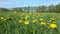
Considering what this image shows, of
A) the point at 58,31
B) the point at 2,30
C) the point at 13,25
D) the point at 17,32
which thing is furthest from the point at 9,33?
the point at 58,31

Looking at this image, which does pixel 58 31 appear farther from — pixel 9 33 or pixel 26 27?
pixel 9 33

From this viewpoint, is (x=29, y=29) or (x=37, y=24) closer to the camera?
(x=29, y=29)

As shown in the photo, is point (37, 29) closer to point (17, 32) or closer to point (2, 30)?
point (17, 32)

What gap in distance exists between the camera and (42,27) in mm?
2393

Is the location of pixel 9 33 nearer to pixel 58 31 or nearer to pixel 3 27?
pixel 3 27

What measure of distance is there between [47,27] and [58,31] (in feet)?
0.67

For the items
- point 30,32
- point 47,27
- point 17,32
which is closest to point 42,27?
point 47,27

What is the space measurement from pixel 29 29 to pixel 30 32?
10 centimetres

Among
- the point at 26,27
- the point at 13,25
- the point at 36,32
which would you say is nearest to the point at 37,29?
the point at 36,32

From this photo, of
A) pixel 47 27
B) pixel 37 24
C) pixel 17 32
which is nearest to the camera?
pixel 17 32

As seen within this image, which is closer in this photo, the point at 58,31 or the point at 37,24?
the point at 58,31

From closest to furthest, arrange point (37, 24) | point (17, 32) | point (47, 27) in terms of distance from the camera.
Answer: point (17, 32), point (47, 27), point (37, 24)

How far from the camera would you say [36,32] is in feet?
7.26

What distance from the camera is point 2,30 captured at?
8.11 ft
